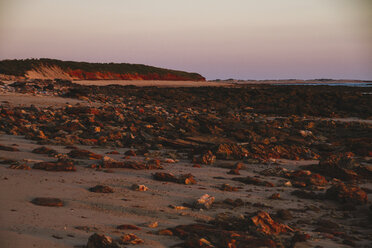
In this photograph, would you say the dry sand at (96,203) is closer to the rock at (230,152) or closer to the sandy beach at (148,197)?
the sandy beach at (148,197)

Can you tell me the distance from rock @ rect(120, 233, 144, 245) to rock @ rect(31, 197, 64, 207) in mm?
1226

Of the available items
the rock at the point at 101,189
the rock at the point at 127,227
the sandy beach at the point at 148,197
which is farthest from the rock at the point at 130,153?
the rock at the point at 127,227

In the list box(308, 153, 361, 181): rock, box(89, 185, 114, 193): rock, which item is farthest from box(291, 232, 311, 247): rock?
box(308, 153, 361, 181): rock

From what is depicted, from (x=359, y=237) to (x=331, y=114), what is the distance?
52.7 feet

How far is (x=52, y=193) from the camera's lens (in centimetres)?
478

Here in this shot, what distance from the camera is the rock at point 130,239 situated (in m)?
3.46

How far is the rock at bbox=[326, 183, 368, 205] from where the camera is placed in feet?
17.7

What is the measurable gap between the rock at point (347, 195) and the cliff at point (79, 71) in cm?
3713

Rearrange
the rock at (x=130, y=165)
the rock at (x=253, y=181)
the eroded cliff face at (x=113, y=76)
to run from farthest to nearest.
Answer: the eroded cliff face at (x=113, y=76)
the rock at (x=130, y=165)
the rock at (x=253, y=181)

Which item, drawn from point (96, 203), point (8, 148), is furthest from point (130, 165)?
point (8, 148)

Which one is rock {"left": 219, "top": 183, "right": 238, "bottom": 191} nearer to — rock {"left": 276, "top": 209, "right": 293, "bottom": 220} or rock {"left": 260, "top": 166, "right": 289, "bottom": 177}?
rock {"left": 276, "top": 209, "right": 293, "bottom": 220}

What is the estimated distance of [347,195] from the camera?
5469mm

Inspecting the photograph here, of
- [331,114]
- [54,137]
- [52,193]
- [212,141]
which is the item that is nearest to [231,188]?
[52,193]

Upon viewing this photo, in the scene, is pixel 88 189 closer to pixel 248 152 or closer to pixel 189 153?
pixel 189 153
